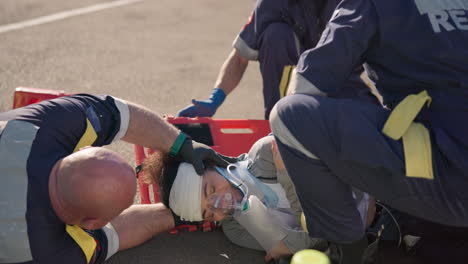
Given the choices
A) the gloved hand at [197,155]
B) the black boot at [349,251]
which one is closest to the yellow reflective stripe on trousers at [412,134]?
the black boot at [349,251]

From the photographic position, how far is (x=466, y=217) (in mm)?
2076

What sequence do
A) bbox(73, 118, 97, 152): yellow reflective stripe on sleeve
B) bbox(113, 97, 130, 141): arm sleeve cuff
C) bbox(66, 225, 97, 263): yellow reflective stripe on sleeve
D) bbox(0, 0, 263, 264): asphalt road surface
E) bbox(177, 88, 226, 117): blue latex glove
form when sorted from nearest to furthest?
bbox(66, 225, 97, 263): yellow reflective stripe on sleeve < bbox(73, 118, 97, 152): yellow reflective stripe on sleeve < bbox(113, 97, 130, 141): arm sleeve cuff < bbox(177, 88, 226, 117): blue latex glove < bbox(0, 0, 263, 264): asphalt road surface

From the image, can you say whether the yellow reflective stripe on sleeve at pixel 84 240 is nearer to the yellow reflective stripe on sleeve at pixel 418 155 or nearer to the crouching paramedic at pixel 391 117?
the crouching paramedic at pixel 391 117

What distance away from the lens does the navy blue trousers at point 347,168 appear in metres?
2.03

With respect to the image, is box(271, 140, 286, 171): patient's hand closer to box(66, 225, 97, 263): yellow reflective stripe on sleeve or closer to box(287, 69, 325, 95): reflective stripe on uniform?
box(287, 69, 325, 95): reflective stripe on uniform

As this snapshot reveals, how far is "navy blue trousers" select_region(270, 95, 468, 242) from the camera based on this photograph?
6.65 ft

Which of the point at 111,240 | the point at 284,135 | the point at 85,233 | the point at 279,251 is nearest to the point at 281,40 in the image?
the point at 284,135

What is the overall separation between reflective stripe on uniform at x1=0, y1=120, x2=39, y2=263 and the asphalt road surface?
3.00ft

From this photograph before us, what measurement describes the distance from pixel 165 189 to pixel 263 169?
0.50m

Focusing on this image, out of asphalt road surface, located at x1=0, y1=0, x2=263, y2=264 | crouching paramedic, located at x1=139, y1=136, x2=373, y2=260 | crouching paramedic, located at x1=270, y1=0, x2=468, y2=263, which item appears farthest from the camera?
asphalt road surface, located at x1=0, y1=0, x2=263, y2=264

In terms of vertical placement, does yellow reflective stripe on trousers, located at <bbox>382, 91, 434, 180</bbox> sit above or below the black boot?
above

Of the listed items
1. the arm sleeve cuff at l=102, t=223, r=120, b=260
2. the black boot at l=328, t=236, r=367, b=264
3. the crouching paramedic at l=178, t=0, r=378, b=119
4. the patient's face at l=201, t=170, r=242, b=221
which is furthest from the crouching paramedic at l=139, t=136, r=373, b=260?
the crouching paramedic at l=178, t=0, r=378, b=119

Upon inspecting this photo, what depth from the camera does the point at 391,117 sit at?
2.03 meters

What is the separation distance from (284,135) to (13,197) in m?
1.05
